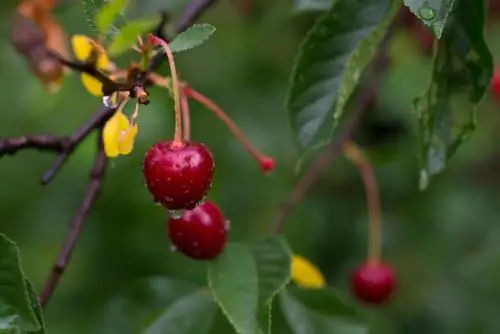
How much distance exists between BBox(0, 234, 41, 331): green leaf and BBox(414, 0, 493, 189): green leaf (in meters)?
0.51

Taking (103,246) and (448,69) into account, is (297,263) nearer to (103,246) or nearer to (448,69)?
(448,69)

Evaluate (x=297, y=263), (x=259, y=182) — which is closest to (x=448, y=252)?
(x=259, y=182)

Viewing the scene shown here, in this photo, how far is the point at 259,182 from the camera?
2.83 metres

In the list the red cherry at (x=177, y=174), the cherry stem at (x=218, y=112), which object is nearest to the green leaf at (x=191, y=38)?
the red cherry at (x=177, y=174)

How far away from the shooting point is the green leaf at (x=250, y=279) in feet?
4.00

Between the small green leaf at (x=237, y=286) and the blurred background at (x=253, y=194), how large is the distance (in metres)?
1.16

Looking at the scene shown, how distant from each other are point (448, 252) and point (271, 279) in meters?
1.68

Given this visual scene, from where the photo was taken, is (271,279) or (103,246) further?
(103,246)

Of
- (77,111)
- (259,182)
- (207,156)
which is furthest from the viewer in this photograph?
(259,182)

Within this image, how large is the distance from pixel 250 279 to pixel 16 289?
0.33 metres

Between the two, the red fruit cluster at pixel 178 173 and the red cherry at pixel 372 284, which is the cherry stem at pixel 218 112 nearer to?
the red fruit cluster at pixel 178 173

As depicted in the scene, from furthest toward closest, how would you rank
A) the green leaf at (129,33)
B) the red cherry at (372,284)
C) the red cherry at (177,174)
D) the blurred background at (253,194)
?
the blurred background at (253,194), the red cherry at (372,284), the red cherry at (177,174), the green leaf at (129,33)

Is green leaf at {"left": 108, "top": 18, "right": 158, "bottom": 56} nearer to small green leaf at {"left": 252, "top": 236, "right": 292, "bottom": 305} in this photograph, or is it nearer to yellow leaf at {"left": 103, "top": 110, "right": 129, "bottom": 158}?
yellow leaf at {"left": 103, "top": 110, "right": 129, "bottom": 158}

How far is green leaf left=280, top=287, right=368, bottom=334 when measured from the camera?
1.44 metres
